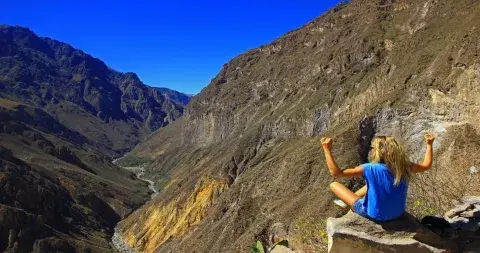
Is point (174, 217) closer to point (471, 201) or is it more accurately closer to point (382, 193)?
point (471, 201)

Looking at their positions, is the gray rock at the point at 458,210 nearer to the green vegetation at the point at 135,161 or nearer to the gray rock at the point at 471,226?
the gray rock at the point at 471,226

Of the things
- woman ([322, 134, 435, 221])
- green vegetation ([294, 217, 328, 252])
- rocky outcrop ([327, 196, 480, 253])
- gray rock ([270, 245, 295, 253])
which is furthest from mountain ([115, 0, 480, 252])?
woman ([322, 134, 435, 221])

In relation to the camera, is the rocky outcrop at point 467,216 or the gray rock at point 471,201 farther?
the gray rock at point 471,201

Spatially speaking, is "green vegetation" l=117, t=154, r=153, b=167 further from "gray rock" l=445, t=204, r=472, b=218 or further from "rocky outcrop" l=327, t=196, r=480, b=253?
"rocky outcrop" l=327, t=196, r=480, b=253

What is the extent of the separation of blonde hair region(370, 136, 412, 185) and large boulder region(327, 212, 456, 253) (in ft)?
2.68

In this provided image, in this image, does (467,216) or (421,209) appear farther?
(421,209)

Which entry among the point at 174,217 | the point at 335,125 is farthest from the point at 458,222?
the point at 174,217

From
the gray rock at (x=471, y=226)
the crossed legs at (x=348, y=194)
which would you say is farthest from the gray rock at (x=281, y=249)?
the gray rock at (x=471, y=226)

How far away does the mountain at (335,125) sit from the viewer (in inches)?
1193

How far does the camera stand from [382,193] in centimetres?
731

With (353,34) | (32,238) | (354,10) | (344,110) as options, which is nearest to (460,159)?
(344,110)

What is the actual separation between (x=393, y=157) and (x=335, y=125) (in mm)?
45910

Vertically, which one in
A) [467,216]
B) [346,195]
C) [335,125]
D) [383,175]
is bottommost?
[467,216]

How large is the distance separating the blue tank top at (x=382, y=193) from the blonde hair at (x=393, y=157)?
3.3 inches
